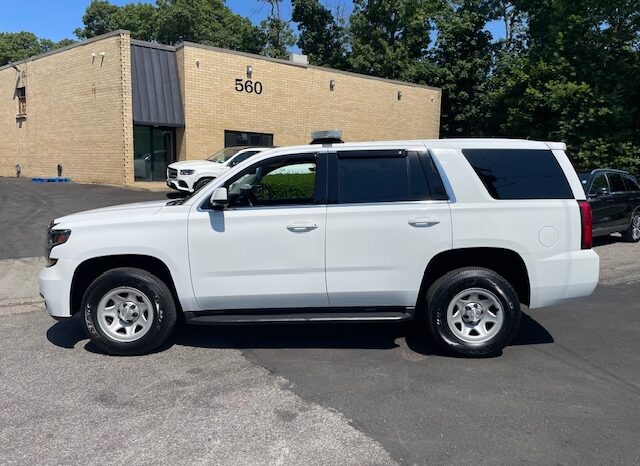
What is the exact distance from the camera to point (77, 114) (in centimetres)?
2172

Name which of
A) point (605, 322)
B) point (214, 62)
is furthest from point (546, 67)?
point (605, 322)

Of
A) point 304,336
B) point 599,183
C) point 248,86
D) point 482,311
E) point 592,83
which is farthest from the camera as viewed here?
point 592,83

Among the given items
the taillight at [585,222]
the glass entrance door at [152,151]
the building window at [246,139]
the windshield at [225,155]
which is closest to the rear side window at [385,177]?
the taillight at [585,222]

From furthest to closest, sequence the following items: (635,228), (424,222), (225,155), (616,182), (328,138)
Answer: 1. (225,155)
2. (635,228)
3. (616,182)
4. (328,138)
5. (424,222)

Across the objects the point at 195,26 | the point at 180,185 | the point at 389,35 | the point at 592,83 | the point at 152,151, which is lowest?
the point at 180,185

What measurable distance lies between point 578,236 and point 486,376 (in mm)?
1542

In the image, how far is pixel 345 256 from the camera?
4895 millimetres

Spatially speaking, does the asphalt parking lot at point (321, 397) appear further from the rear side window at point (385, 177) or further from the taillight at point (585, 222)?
the rear side window at point (385, 177)

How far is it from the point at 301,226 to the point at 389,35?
3374cm

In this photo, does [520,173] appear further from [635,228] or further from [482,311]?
[635,228]

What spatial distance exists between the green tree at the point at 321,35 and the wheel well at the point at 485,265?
33650 millimetres

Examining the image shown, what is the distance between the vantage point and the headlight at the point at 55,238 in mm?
4965

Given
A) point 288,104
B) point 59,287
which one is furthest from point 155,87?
point 59,287

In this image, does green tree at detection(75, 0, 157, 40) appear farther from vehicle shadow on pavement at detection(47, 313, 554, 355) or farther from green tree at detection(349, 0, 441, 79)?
vehicle shadow on pavement at detection(47, 313, 554, 355)
